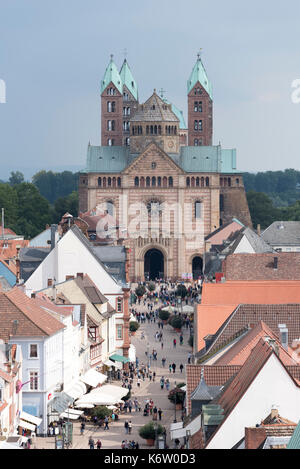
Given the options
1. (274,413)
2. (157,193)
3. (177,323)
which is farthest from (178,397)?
(157,193)

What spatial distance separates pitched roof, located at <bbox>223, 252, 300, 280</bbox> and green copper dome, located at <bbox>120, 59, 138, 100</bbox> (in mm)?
106579

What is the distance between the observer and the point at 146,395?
65875 millimetres

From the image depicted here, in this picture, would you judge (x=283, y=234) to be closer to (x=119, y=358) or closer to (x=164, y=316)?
(x=164, y=316)

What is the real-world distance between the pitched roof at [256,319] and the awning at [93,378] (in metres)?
13.2

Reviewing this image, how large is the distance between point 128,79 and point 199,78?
13.7m

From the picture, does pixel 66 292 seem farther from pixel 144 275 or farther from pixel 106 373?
pixel 144 275

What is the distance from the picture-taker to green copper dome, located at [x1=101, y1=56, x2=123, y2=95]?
6762 inches

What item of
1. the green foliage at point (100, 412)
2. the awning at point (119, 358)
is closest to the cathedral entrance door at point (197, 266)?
the awning at point (119, 358)

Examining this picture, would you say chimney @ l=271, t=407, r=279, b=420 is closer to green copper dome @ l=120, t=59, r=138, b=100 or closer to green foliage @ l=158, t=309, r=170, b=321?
green foliage @ l=158, t=309, r=170, b=321

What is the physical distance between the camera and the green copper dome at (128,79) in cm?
18600

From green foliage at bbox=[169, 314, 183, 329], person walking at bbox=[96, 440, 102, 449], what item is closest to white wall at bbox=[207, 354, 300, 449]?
person walking at bbox=[96, 440, 102, 449]

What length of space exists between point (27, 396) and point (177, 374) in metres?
18.1

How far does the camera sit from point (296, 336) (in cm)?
4991
